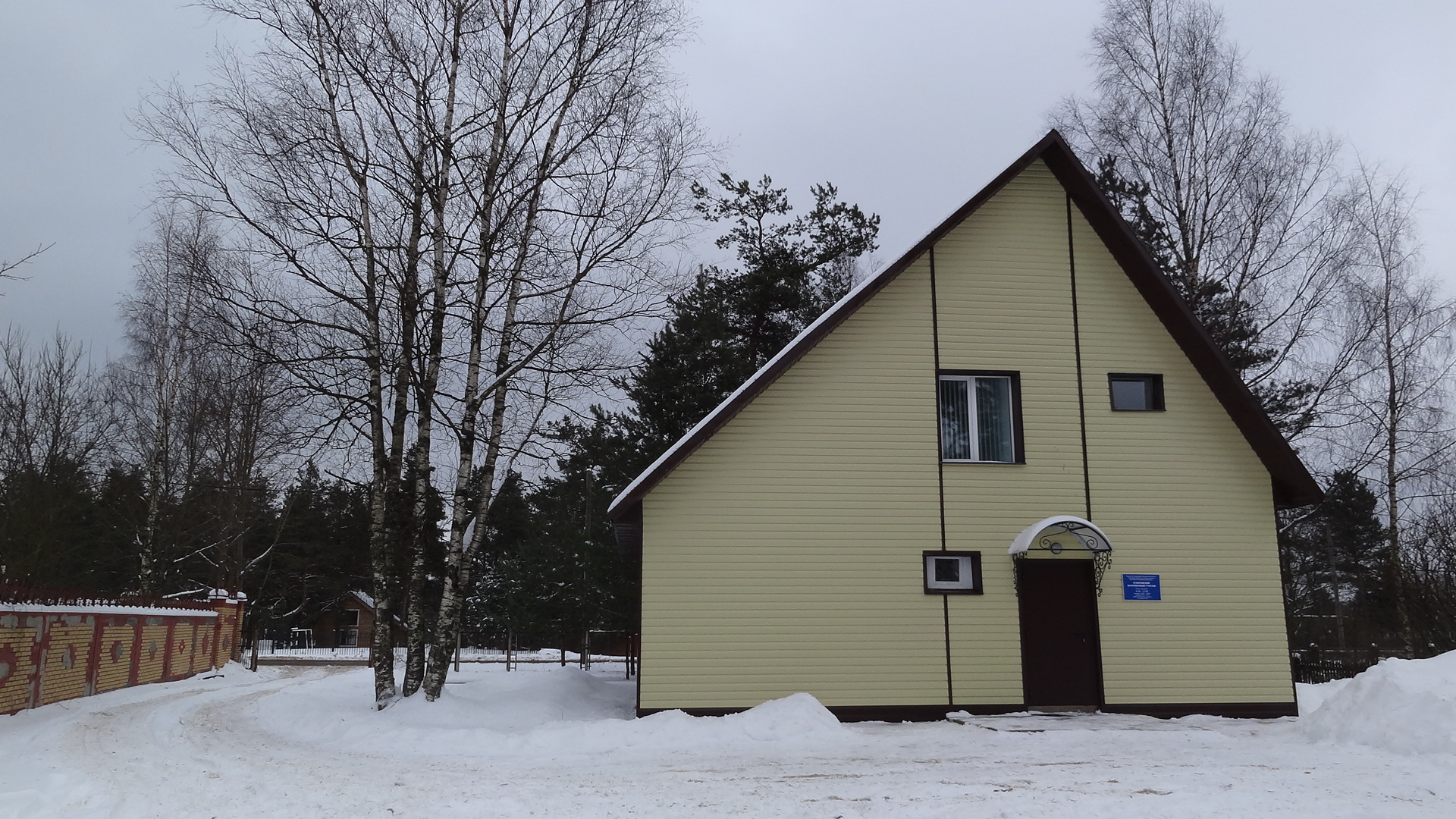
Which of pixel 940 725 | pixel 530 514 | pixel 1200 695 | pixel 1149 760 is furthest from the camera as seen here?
pixel 530 514

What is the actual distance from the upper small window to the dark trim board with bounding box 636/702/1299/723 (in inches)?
166

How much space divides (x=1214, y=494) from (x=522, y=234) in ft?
35.6

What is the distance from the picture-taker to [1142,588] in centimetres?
1307

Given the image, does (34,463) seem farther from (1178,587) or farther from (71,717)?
(1178,587)

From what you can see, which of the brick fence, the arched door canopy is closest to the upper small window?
the arched door canopy

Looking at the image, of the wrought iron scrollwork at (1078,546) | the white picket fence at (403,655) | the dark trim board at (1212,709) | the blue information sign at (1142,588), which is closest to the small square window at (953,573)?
the wrought iron scrollwork at (1078,546)

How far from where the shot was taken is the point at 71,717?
44.1 ft

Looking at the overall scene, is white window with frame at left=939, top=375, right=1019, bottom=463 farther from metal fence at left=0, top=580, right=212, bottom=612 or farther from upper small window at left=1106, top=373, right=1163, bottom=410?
metal fence at left=0, top=580, right=212, bottom=612

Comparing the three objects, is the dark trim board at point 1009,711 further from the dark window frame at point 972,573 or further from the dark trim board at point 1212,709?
the dark window frame at point 972,573

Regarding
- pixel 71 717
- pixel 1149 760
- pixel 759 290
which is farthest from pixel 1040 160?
pixel 71 717

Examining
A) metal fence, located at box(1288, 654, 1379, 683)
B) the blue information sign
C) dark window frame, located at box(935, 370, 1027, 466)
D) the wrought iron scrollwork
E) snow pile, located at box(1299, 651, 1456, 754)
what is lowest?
metal fence, located at box(1288, 654, 1379, 683)

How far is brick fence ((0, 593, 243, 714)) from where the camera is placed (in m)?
13.4

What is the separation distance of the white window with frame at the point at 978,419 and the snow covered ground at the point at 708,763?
12.0 ft

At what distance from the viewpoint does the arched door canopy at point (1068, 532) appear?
12.4 meters
